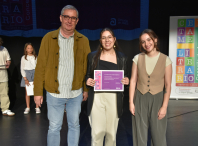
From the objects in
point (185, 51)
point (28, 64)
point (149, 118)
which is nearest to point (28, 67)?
point (28, 64)

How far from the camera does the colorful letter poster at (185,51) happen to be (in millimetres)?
5746

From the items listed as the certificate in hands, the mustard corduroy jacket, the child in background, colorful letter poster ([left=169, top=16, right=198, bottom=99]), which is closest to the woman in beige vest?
the certificate in hands

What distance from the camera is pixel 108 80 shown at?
6.89 ft

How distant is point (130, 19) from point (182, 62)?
6.18 ft

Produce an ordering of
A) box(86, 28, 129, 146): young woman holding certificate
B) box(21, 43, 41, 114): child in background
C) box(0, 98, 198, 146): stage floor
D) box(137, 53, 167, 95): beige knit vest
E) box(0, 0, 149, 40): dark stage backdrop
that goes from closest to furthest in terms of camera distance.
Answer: box(137, 53, 167, 95): beige knit vest < box(86, 28, 129, 146): young woman holding certificate < box(0, 98, 198, 146): stage floor < box(21, 43, 41, 114): child in background < box(0, 0, 149, 40): dark stage backdrop

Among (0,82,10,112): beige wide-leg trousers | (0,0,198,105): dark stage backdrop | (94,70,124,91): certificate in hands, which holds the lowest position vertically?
(0,82,10,112): beige wide-leg trousers

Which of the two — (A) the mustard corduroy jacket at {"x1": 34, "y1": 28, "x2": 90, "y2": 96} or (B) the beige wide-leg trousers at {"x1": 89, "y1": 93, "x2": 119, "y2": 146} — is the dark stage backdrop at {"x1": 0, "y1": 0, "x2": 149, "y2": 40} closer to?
(A) the mustard corduroy jacket at {"x1": 34, "y1": 28, "x2": 90, "y2": 96}

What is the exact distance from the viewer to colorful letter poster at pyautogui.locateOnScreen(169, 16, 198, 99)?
5.75 meters

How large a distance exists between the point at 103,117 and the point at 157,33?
177 inches

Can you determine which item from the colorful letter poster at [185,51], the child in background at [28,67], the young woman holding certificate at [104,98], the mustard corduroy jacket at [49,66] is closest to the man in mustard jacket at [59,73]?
the mustard corduroy jacket at [49,66]

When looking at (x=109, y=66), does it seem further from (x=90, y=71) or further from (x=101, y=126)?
(x=101, y=126)

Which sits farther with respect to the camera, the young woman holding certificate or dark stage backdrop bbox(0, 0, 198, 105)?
dark stage backdrop bbox(0, 0, 198, 105)

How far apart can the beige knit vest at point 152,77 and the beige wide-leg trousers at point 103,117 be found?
320mm

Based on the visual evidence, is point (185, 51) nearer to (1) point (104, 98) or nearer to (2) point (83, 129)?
(2) point (83, 129)
